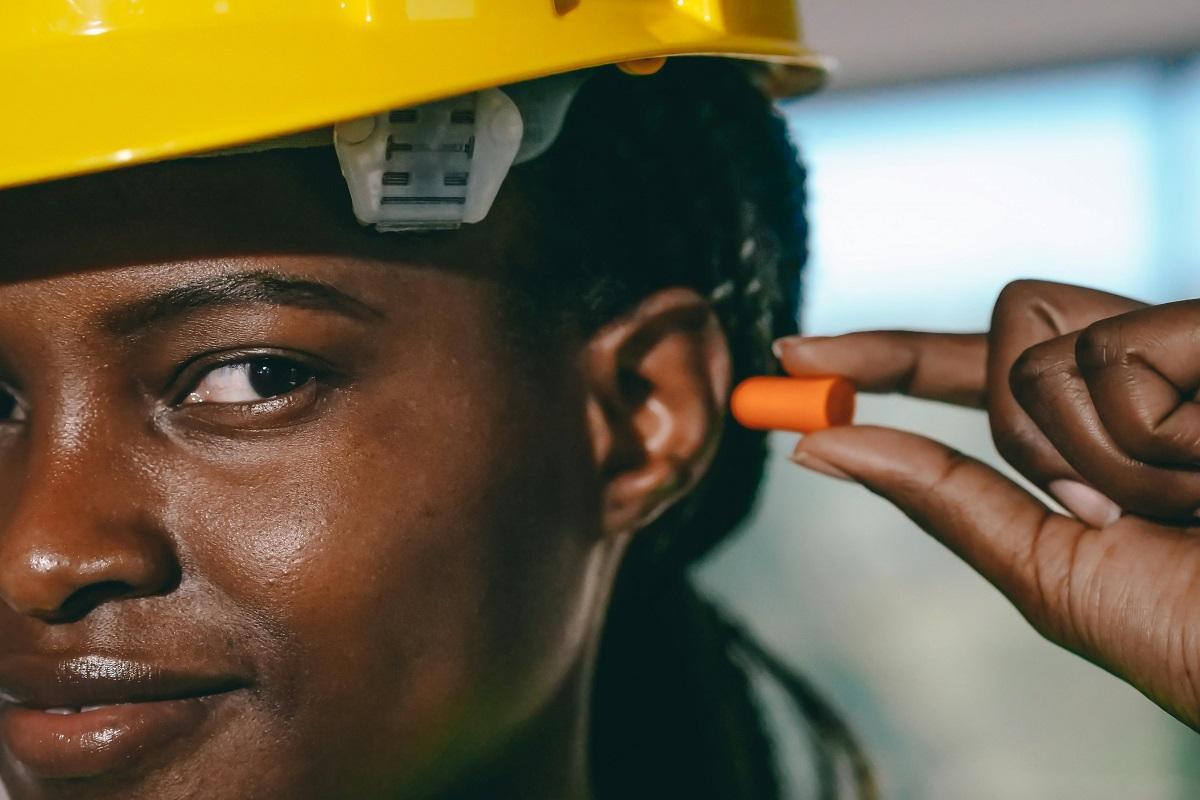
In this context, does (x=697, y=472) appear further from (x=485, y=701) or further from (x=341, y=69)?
(x=341, y=69)

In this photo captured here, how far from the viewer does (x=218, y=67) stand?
76cm

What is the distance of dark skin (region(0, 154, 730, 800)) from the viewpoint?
83 cm

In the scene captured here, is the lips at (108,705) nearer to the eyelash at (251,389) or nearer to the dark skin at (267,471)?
the dark skin at (267,471)

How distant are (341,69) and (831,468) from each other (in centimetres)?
49

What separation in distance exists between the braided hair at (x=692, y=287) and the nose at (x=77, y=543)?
0.34 meters

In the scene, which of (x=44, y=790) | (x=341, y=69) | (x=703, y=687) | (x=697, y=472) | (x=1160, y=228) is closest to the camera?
(x=341, y=69)

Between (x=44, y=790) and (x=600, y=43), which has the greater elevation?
(x=600, y=43)

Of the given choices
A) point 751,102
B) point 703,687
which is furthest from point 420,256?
point 703,687

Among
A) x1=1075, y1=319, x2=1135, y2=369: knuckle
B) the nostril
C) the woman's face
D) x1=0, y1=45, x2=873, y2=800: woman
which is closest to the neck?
x1=0, y1=45, x2=873, y2=800: woman

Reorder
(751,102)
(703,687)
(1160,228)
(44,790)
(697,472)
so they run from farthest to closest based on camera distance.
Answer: (1160,228), (703,687), (751,102), (697,472), (44,790)

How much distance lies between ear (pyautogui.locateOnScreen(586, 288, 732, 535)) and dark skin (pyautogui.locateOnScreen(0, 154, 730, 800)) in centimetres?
13

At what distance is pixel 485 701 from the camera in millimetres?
933

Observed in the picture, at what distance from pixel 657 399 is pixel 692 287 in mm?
110

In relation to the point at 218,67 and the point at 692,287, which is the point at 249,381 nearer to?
the point at 218,67
